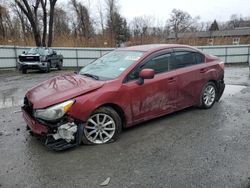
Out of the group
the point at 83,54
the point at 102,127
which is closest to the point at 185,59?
the point at 102,127

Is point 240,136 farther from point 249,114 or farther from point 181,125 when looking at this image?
point 249,114

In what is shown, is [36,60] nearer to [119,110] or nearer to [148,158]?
[119,110]

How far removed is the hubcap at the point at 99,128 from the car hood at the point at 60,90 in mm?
489

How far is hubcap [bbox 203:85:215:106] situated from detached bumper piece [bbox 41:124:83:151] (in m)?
3.40

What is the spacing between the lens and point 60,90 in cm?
428

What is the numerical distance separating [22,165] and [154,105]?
8.32 feet

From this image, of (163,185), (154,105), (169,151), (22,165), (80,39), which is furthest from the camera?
(80,39)

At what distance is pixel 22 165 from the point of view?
371 cm

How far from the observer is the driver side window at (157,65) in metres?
4.82

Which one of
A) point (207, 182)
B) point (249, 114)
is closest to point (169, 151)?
point (207, 182)

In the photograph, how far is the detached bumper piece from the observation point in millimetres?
4004

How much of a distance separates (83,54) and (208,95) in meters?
15.6

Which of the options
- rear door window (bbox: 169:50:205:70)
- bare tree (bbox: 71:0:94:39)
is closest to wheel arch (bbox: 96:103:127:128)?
rear door window (bbox: 169:50:205:70)

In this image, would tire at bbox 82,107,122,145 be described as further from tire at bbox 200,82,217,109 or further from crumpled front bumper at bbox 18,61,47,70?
crumpled front bumper at bbox 18,61,47,70
